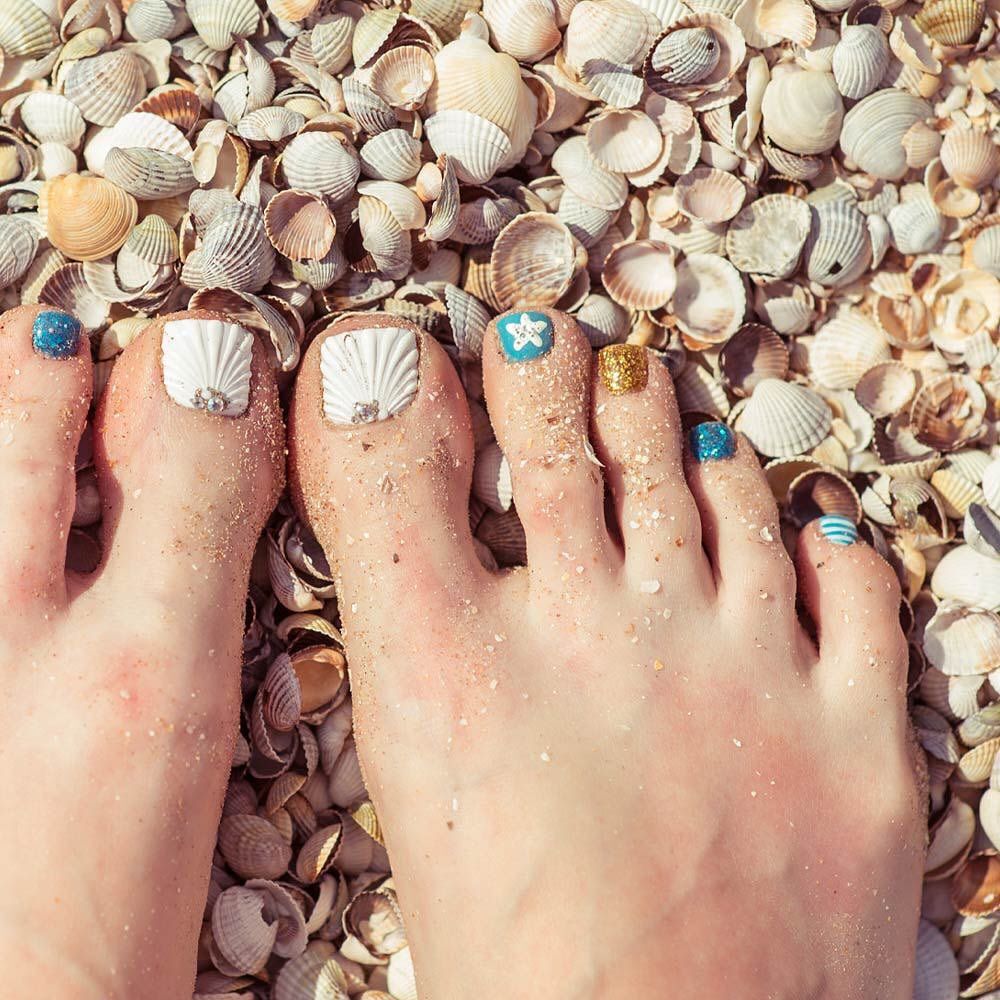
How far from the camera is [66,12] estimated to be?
71.4 inches

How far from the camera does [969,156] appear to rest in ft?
6.13

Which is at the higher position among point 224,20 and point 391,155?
point 224,20

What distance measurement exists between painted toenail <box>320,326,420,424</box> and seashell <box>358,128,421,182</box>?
0.86ft

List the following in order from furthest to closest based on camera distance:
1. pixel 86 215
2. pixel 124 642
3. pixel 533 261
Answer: pixel 533 261 < pixel 86 215 < pixel 124 642

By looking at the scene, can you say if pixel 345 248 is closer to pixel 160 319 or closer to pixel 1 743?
pixel 160 319

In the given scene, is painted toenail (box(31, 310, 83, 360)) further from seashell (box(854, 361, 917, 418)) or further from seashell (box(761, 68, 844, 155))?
seashell (box(854, 361, 917, 418))

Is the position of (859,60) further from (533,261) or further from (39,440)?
(39,440)

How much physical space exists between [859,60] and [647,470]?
787 millimetres

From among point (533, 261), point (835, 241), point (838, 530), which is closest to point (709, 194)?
point (835, 241)

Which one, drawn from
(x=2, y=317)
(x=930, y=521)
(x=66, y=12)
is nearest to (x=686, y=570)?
(x=930, y=521)

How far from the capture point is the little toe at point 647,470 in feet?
5.79

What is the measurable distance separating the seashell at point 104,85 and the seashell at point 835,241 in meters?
1.18

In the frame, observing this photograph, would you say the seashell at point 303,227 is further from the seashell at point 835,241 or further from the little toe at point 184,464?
the seashell at point 835,241

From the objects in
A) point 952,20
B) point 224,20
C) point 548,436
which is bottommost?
point 548,436
